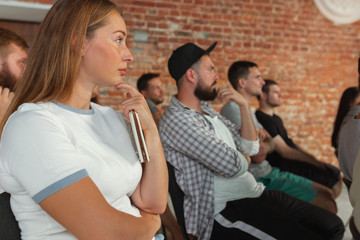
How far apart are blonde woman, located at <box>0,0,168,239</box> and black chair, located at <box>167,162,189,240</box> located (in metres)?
0.78

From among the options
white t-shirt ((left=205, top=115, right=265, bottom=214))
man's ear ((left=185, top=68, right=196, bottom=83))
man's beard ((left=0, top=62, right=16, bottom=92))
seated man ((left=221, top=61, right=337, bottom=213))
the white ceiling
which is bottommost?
seated man ((left=221, top=61, right=337, bottom=213))

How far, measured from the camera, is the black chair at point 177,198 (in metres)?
2.12

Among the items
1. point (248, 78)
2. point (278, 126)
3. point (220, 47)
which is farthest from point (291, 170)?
point (220, 47)

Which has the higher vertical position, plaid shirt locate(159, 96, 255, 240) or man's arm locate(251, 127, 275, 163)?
plaid shirt locate(159, 96, 255, 240)

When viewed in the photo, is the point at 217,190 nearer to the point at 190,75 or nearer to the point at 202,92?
the point at 202,92

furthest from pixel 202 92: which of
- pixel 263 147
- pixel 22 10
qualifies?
pixel 22 10

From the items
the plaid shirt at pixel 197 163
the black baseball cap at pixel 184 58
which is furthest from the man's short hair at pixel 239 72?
the plaid shirt at pixel 197 163

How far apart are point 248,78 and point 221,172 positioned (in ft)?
5.49

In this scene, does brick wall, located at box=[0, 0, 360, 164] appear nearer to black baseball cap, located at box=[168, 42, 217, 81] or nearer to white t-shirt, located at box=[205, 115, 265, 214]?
black baseball cap, located at box=[168, 42, 217, 81]

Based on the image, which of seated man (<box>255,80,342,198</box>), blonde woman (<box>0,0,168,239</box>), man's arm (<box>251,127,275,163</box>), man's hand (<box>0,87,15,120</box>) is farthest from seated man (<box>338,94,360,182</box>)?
man's hand (<box>0,87,15,120</box>)

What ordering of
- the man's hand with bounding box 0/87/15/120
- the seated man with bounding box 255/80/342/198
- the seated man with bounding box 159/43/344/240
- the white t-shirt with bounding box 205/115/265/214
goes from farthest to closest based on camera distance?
the seated man with bounding box 255/80/342/198
the white t-shirt with bounding box 205/115/265/214
the seated man with bounding box 159/43/344/240
the man's hand with bounding box 0/87/15/120

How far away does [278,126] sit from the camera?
12.5ft

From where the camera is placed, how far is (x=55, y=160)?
0.97 meters

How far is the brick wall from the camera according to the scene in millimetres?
4504
